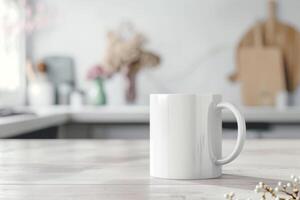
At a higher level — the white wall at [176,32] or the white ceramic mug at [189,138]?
the white wall at [176,32]

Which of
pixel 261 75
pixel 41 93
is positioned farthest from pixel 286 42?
pixel 41 93

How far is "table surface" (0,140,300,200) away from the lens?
563 mm

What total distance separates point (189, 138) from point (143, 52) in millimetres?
2483

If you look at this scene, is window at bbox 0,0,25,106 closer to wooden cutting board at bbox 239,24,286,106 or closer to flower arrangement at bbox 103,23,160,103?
flower arrangement at bbox 103,23,160,103

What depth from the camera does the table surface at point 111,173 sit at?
56 cm

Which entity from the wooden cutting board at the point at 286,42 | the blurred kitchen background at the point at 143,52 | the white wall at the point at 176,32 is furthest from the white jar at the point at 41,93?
the wooden cutting board at the point at 286,42

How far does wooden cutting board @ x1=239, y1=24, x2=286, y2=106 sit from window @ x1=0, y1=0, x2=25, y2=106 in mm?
1353

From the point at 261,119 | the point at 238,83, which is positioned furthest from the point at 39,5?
the point at 261,119

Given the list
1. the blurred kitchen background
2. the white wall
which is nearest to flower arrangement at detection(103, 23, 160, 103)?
the blurred kitchen background

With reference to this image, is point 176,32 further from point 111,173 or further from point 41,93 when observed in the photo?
point 111,173

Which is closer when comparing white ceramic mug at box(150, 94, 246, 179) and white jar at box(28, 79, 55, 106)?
white ceramic mug at box(150, 94, 246, 179)

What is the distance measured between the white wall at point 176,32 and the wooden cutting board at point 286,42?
56 mm

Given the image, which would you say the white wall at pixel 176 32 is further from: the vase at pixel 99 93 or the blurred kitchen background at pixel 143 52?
the vase at pixel 99 93

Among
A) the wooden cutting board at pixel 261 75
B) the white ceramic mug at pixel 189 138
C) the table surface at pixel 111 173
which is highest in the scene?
the wooden cutting board at pixel 261 75
